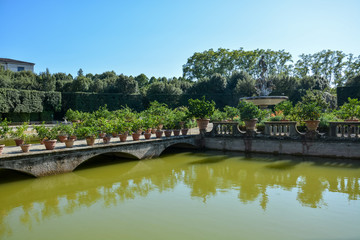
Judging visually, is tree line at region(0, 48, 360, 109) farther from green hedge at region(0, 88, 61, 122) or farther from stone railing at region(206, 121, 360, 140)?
stone railing at region(206, 121, 360, 140)

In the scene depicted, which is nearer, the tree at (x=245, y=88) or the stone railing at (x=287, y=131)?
the stone railing at (x=287, y=131)

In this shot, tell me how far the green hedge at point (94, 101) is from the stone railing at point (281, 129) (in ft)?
72.9

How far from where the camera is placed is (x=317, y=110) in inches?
412

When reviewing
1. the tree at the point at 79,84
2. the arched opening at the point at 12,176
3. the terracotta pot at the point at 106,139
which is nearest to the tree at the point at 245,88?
the tree at the point at 79,84

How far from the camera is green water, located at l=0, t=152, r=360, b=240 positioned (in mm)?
4781

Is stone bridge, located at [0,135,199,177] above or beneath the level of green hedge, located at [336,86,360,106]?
beneath

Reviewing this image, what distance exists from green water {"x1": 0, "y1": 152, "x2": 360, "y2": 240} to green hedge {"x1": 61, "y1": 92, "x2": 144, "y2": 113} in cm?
2379

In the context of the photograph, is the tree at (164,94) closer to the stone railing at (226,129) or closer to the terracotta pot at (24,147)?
the stone railing at (226,129)

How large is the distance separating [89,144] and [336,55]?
4212cm

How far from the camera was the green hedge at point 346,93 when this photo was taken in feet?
80.7

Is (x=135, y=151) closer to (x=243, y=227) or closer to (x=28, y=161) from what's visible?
(x=28, y=161)

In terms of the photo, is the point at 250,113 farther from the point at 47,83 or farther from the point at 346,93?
the point at 47,83

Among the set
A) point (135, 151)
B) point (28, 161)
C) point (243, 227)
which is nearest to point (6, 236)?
point (28, 161)

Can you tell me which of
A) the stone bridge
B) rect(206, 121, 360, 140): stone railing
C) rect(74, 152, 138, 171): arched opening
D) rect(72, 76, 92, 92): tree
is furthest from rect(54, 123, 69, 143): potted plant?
rect(72, 76, 92, 92): tree
